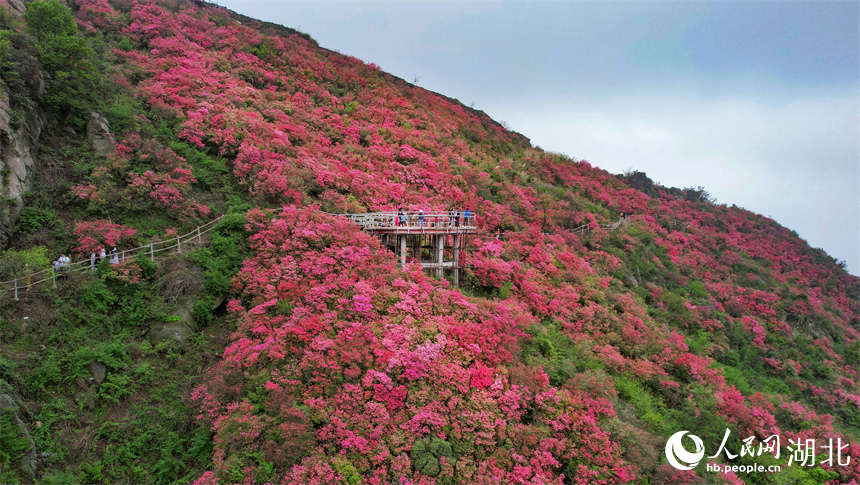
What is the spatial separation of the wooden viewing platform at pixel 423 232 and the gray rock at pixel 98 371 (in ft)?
31.9

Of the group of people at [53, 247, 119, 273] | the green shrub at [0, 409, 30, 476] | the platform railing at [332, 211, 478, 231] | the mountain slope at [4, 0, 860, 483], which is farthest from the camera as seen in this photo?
the platform railing at [332, 211, 478, 231]

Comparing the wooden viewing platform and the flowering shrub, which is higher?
the wooden viewing platform

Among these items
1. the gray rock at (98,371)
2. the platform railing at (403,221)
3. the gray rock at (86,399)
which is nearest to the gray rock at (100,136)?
the gray rock at (98,371)

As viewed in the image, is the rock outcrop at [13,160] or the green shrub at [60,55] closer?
the rock outcrop at [13,160]

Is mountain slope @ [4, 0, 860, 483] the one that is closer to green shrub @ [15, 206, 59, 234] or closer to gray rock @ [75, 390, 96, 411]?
green shrub @ [15, 206, 59, 234]

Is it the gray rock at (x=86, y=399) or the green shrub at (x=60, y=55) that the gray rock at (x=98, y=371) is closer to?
the gray rock at (x=86, y=399)

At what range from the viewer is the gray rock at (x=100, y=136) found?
54.1 feet

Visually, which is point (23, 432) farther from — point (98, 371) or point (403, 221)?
point (403, 221)

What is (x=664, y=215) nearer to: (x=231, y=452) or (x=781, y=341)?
(x=781, y=341)

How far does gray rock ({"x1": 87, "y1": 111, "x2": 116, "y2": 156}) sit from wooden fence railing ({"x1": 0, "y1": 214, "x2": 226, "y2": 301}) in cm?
533

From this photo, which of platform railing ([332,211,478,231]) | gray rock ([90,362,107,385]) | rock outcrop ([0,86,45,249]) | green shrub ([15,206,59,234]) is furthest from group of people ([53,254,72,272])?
platform railing ([332,211,478,231])

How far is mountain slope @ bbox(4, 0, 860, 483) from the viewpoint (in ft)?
34.1

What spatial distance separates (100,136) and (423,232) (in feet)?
47.6

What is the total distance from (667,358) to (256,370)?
16799 millimetres
